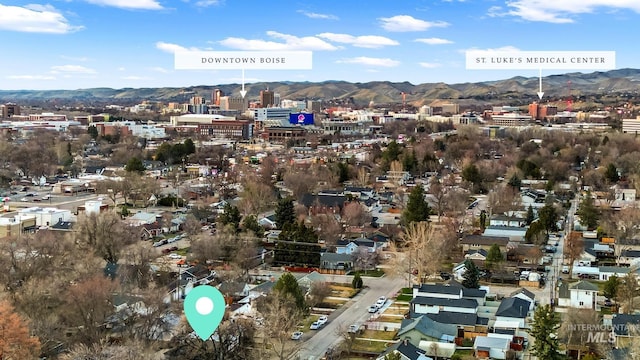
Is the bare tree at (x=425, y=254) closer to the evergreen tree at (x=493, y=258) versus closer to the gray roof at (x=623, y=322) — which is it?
the evergreen tree at (x=493, y=258)

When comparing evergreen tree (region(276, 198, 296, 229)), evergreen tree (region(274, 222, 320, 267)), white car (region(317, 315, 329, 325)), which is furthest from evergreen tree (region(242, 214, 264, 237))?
white car (region(317, 315, 329, 325))

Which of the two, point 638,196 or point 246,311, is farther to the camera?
point 638,196

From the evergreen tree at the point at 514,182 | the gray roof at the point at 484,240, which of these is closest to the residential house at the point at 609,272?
the gray roof at the point at 484,240

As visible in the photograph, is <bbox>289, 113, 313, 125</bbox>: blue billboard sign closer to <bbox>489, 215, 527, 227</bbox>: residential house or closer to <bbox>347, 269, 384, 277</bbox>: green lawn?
<bbox>489, 215, 527, 227</bbox>: residential house

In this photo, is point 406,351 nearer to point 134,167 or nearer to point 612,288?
point 612,288

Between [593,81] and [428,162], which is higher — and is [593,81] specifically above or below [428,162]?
above

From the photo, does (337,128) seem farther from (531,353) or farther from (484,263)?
(531,353)

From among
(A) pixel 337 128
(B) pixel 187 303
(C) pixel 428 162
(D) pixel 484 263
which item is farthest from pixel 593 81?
(B) pixel 187 303
